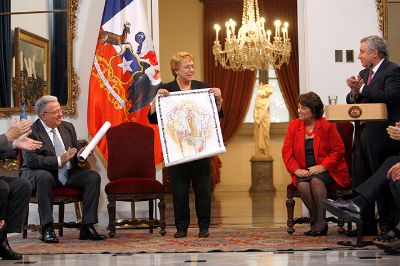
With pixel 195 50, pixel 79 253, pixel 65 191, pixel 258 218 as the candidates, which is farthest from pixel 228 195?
pixel 79 253

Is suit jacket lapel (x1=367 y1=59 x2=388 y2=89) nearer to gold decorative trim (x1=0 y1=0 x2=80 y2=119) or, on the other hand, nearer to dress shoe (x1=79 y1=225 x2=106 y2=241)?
dress shoe (x1=79 y1=225 x2=106 y2=241)

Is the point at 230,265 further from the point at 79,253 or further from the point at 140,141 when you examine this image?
the point at 140,141

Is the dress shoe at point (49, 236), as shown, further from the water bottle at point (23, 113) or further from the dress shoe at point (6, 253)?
the water bottle at point (23, 113)

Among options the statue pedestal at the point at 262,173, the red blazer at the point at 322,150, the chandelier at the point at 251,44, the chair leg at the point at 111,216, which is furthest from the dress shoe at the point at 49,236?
the statue pedestal at the point at 262,173

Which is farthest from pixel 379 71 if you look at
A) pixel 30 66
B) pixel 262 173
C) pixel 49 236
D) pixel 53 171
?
pixel 262 173

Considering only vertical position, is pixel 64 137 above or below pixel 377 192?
above

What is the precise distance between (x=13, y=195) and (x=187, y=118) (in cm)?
167

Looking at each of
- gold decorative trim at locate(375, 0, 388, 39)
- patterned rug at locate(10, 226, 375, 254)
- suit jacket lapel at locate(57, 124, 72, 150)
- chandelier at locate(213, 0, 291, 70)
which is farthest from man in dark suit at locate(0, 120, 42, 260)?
chandelier at locate(213, 0, 291, 70)

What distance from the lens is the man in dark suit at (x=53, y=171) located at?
659 cm

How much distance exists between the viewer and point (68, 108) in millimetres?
8023

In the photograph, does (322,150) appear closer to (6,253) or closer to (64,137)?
(64,137)

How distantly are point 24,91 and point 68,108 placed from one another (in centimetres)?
52

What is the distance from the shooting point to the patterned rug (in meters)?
5.82

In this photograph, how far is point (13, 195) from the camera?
548 centimetres
